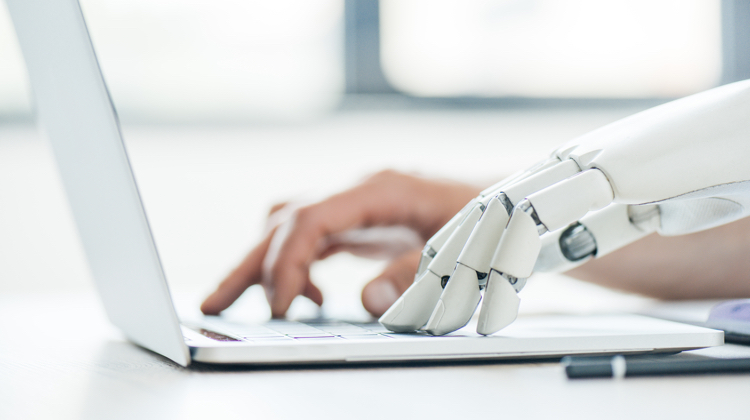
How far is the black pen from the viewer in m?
0.25

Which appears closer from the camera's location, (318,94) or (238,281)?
(238,281)

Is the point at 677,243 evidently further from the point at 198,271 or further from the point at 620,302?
the point at 198,271

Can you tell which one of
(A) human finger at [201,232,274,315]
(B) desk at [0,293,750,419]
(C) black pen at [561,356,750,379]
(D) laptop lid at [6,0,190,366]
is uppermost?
(D) laptop lid at [6,0,190,366]

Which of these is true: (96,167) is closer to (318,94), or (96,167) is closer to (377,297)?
(377,297)

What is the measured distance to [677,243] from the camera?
65cm

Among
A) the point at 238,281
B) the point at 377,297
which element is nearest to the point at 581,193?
the point at 377,297

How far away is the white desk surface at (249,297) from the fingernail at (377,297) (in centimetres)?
15

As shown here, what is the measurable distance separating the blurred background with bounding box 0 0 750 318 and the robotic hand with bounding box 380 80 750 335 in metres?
1.16

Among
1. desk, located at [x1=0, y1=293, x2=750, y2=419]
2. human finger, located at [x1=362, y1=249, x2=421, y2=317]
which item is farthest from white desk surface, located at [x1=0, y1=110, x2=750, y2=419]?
human finger, located at [x1=362, y1=249, x2=421, y2=317]

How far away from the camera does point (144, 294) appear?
0.95 feet

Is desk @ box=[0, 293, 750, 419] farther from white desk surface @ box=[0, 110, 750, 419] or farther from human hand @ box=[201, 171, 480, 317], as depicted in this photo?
human hand @ box=[201, 171, 480, 317]

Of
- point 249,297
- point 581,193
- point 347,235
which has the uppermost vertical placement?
point 581,193

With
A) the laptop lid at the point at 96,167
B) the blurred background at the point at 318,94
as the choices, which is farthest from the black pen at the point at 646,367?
the blurred background at the point at 318,94

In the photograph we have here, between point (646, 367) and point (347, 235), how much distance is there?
0.44 meters
